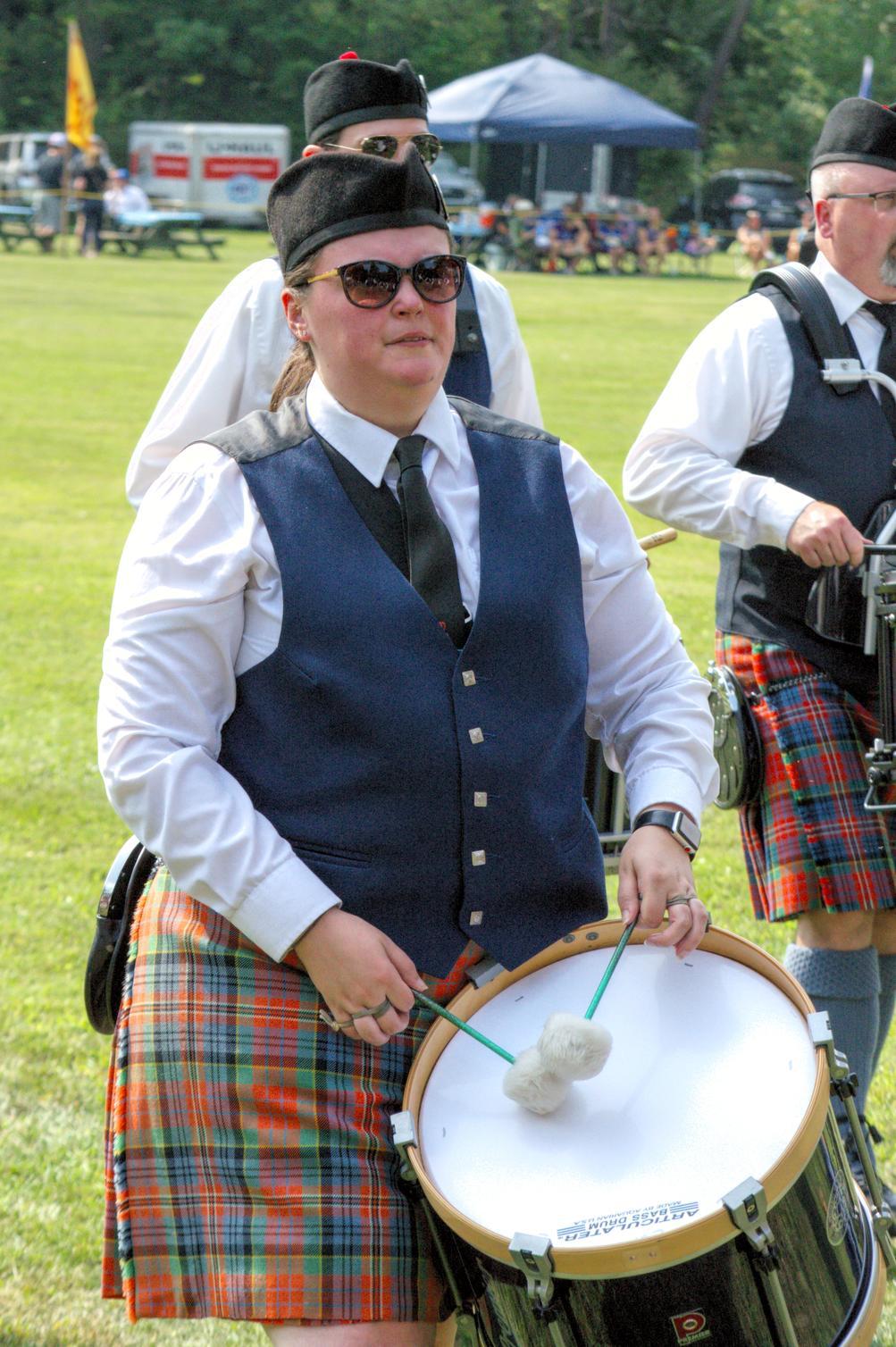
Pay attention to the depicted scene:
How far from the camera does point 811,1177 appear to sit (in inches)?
77.6

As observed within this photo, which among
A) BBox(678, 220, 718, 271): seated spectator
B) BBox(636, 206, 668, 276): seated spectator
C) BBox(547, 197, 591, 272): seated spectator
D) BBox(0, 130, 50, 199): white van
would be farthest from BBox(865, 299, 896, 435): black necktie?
BBox(0, 130, 50, 199): white van

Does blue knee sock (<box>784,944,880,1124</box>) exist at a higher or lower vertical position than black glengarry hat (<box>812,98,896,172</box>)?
lower

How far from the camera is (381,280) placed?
2.19m

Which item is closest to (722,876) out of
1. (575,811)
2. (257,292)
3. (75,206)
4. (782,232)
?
(257,292)

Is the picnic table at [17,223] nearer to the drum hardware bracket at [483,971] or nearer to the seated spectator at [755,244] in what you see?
the seated spectator at [755,244]

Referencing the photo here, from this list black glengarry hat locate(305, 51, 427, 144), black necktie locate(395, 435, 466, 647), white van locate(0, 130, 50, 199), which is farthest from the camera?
white van locate(0, 130, 50, 199)

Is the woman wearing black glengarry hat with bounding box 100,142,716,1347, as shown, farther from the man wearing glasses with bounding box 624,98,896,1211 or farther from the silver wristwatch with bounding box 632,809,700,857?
the man wearing glasses with bounding box 624,98,896,1211

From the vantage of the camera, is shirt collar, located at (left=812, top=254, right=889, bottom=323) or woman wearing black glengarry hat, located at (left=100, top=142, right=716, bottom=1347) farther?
shirt collar, located at (left=812, top=254, right=889, bottom=323)

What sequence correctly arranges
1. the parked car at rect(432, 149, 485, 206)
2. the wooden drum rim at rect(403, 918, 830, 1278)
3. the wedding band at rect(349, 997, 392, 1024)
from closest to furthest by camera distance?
1. the wooden drum rim at rect(403, 918, 830, 1278)
2. the wedding band at rect(349, 997, 392, 1024)
3. the parked car at rect(432, 149, 485, 206)

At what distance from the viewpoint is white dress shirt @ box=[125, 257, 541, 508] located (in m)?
3.63

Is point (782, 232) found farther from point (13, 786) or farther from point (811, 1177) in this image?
point (811, 1177)

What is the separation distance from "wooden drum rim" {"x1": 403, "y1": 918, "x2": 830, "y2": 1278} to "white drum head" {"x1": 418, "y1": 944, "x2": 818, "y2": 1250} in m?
0.01

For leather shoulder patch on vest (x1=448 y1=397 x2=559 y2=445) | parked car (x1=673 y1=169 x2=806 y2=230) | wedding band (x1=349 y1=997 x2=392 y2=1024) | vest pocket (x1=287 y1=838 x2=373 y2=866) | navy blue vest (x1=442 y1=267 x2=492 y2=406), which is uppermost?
leather shoulder patch on vest (x1=448 y1=397 x2=559 y2=445)

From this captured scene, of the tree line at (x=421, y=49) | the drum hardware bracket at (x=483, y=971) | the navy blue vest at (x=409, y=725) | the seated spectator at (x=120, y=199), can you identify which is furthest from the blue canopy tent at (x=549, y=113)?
the drum hardware bracket at (x=483, y=971)
